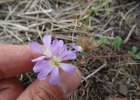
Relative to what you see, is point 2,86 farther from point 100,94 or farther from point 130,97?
→ point 130,97

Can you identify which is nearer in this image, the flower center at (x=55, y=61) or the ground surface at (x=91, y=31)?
the flower center at (x=55, y=61)

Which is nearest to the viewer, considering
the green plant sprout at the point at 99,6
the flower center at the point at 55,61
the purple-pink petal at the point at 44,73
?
the purple-pink petal at the point at 44,73

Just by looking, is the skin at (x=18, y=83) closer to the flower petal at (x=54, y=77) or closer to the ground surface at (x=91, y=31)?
the flower petal at (x=54, y=77)

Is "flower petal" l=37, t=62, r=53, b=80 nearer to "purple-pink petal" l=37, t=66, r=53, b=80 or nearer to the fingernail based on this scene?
"purple-pink petal" l=37, t=66, r=53, b=80

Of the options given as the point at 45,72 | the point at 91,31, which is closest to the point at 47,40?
the point at 45,72

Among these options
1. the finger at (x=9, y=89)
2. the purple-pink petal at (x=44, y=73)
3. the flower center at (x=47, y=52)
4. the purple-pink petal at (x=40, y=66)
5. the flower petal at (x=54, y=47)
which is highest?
the flower petal at (x=54, y=47)

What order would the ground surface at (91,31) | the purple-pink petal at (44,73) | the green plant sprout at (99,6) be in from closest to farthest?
the purple-pink petal at (44,73) < the ground surface at (91,31) < the green plant sprout at (99,6)

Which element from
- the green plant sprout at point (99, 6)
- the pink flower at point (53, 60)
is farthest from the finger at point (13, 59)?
the green plant sprout at point (99, 6)
